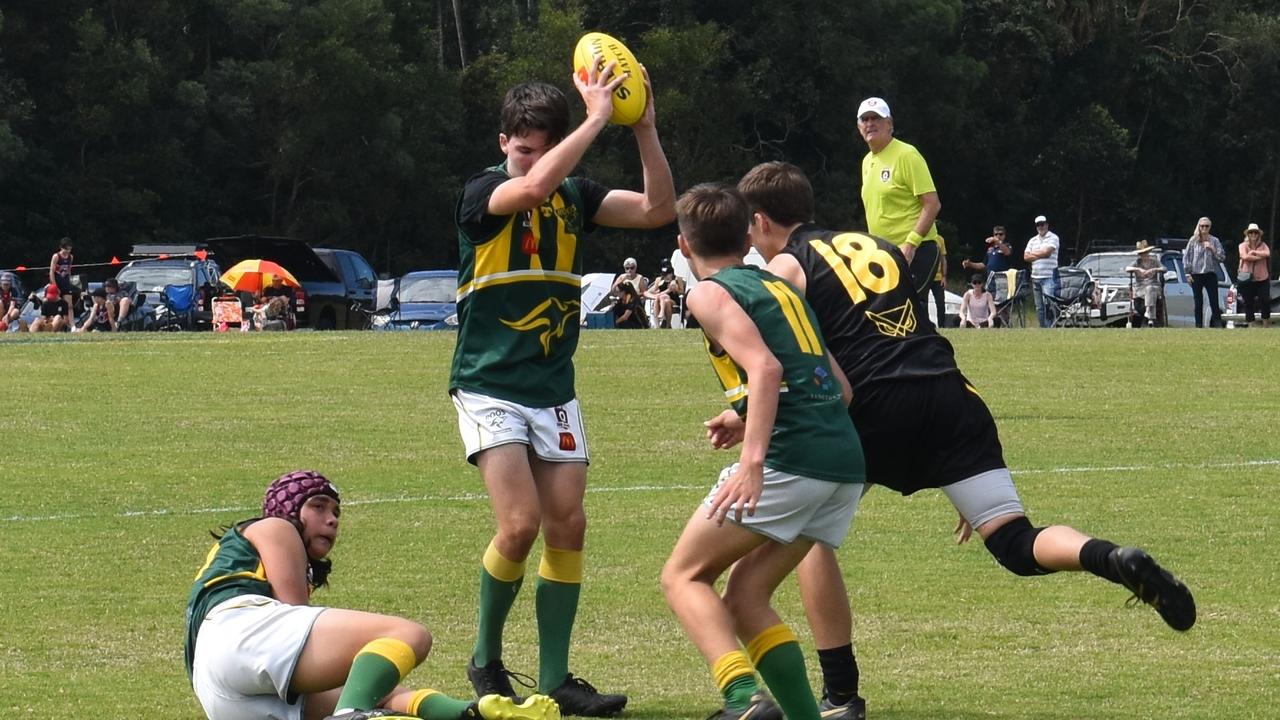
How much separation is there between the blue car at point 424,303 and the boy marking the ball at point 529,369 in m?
30.3

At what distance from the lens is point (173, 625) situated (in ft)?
24.8

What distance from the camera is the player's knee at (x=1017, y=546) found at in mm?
5766

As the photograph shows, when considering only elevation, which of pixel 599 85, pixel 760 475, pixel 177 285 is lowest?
pixel 760 475

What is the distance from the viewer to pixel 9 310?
118ft

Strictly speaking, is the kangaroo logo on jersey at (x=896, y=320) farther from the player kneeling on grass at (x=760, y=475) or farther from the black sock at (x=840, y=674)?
the black sock at (x=840, y=674)

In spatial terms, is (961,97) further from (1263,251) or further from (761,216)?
(761,216)

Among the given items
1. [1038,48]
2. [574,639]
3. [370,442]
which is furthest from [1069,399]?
[1038,48]

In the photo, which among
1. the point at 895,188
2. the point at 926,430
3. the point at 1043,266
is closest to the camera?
the point at 926,430

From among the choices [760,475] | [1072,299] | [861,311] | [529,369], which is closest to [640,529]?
[529,369]

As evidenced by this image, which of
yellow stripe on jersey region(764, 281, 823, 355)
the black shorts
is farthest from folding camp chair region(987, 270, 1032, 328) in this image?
yellow stripe on jersey region(764, 281, 823, 355)

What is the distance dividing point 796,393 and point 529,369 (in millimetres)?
1167

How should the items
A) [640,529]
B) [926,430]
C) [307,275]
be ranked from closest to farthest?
[926,430], [640,529], [307,275]

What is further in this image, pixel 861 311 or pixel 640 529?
pixel 640 529

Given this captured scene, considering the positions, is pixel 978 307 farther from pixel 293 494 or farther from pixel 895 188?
pixel 293 494
